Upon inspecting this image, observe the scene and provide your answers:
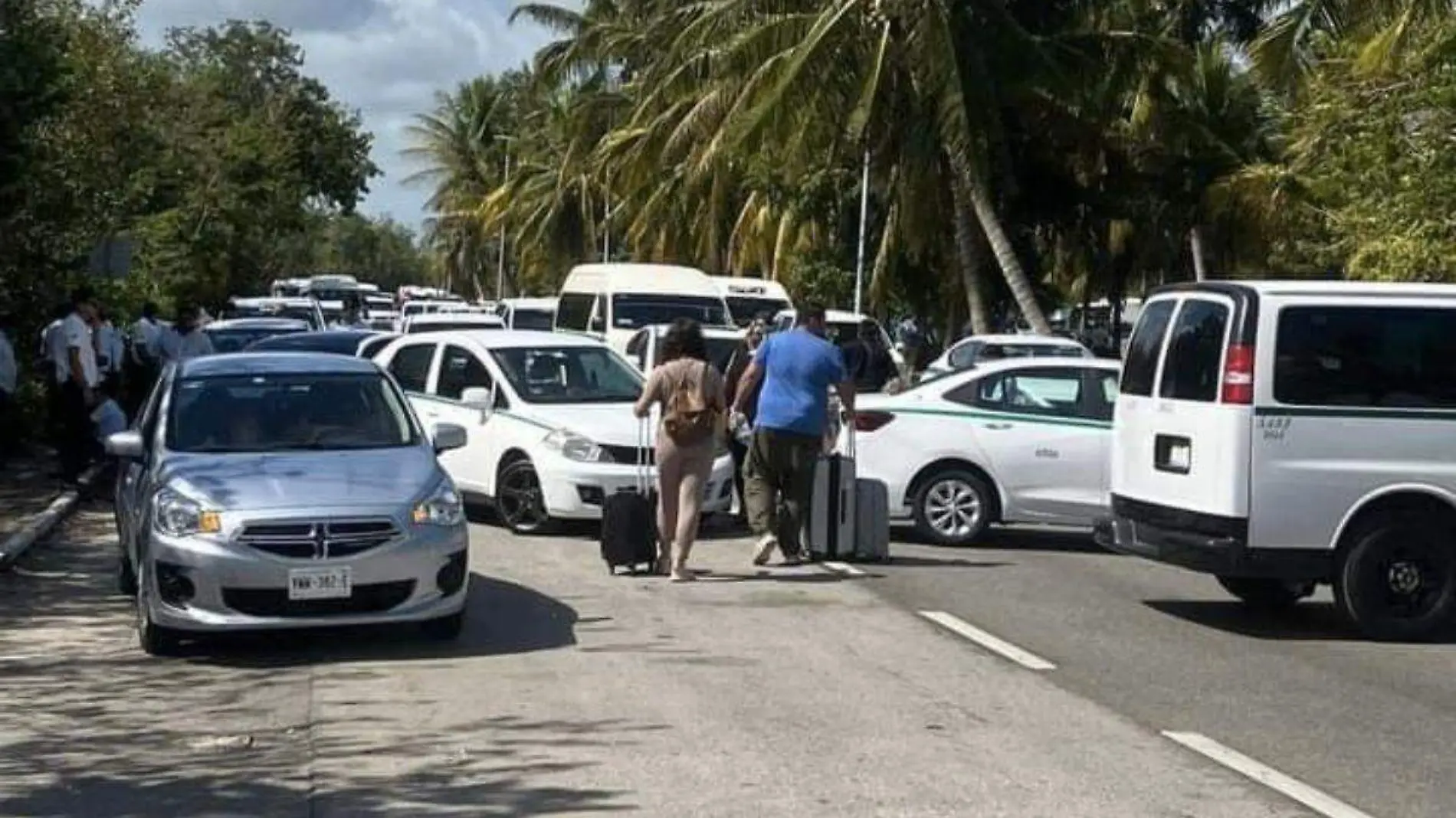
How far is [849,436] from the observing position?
16312 millimetres

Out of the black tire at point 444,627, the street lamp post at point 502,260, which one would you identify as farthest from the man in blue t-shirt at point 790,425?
the street lamp post at point 502,260

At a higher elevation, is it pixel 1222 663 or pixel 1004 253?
pixel 1004 253

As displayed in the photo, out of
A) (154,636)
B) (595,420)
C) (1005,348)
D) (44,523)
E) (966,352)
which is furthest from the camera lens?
(966,352)

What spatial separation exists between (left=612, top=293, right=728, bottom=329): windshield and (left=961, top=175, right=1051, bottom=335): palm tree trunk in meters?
4.51

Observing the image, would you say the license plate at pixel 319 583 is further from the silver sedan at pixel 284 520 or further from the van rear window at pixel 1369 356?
the van rear window at pixel 1369 356

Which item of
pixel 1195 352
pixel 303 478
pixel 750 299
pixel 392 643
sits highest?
pixel 750 299

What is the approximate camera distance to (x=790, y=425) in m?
14.8

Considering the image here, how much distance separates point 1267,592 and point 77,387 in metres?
11.5

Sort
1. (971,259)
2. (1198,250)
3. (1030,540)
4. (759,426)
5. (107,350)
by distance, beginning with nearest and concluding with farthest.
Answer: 1. (759,426)
2. (1030,540)
3. (107,350)
4. (971,259)
5. (1198,250)

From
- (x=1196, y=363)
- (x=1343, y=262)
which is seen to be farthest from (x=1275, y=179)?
(x=1196, y=363)

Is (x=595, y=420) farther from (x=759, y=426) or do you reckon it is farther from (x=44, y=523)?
(x=44, y=523)

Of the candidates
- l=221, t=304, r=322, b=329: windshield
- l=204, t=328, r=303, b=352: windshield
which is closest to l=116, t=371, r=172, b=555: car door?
l=204, t=328, r=303, b=352: windshield

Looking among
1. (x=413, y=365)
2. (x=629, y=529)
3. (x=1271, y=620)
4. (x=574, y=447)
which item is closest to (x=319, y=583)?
(x=629, y=529)

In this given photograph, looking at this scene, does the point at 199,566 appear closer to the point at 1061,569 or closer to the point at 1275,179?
the point at 1061,569
